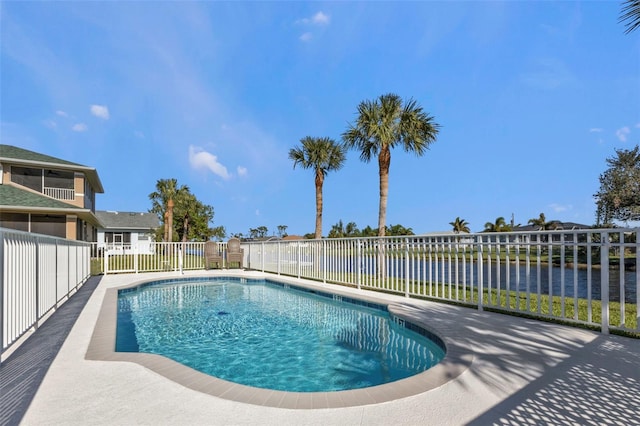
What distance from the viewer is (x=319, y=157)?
18.1 metres

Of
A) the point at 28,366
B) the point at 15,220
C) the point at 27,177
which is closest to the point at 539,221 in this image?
the point at 28,366

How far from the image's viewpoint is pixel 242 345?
186 inches

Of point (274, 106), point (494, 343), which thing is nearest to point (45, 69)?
point (274, 106)

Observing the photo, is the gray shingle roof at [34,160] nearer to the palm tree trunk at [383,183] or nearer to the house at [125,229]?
the house at [125,229]

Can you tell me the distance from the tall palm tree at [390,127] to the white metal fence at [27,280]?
970 cm

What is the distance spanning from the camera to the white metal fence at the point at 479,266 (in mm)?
4337

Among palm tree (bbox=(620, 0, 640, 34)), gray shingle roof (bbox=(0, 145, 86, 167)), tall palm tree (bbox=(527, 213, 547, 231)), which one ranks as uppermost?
gray shingle roof (bbox=(0, 145, 86, 167))

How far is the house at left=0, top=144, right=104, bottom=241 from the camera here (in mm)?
17734

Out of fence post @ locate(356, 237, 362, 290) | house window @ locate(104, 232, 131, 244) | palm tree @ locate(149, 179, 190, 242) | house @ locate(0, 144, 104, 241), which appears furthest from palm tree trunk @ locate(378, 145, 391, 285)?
house window @ locate(104, 232, 131, 244)

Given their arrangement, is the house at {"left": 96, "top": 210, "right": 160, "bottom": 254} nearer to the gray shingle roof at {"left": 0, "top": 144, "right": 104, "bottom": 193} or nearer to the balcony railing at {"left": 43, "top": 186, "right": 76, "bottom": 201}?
the balcony railing at {"left": 43, "top": 186, "right": 76, "bottom": 201}

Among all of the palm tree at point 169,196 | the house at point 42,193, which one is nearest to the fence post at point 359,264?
the house at point 42,193

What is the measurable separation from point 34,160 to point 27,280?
20578mm

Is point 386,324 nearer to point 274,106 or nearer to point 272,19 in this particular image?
point 272,19

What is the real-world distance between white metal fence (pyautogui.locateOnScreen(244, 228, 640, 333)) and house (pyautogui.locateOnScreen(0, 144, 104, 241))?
14.0 m
